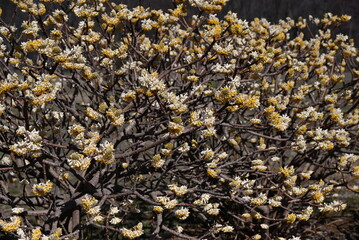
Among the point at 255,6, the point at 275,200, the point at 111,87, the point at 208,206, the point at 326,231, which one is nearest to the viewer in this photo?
the point at 208,206

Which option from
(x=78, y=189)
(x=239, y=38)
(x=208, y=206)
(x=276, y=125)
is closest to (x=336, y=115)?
(x=276, y=125)

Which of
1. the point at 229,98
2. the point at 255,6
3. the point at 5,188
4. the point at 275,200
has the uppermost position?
the point at 255,6

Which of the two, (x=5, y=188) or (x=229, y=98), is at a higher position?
(x=229, y=98)

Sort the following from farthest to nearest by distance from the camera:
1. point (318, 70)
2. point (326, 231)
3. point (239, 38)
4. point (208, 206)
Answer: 1. point (326, 231)
2. point (318, 70)
3. point (239, 38)
4. point (208, 206)

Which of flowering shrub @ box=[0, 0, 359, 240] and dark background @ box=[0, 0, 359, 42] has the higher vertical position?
dark background @ box=[0, 0, 359, 42]

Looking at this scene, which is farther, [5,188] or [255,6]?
[255,6]

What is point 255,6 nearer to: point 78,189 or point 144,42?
point 144,42

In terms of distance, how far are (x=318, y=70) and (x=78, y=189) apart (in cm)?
286

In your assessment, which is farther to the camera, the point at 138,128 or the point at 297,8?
the point at 297,8

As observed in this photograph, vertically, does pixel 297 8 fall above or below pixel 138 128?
above

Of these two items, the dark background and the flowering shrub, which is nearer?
the flowering shrub

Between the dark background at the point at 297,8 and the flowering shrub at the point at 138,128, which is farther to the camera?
the dark background at the point at 297,8

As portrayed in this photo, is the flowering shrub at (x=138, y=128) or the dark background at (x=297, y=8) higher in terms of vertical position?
the dark background at (x=297, y=8)

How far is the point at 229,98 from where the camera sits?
8.63 ft
